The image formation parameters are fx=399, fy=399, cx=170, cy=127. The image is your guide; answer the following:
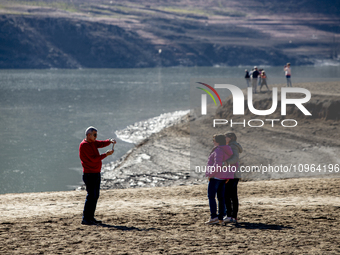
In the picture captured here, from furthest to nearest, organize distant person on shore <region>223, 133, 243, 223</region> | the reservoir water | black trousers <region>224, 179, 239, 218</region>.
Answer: the reservoir water
black trousers <region>224, 179, 239, 218</region>
distant person on shore <region>223, 133, 243, 223</region>

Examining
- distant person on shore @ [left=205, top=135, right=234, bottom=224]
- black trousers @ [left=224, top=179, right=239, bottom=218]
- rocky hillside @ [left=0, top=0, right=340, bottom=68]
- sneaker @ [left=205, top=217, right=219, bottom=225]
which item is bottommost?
sneaker @ [left=205, top=217, right=219, bottom=225]

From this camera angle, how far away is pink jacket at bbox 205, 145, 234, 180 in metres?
6.91

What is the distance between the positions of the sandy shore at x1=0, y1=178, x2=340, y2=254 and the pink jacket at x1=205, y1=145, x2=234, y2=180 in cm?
109

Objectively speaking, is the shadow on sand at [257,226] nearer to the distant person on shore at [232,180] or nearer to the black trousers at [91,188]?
the distant person on shore at [232,180]

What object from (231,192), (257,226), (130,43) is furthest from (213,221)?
(130,43)

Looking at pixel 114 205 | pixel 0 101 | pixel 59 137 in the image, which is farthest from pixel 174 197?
pixel 0 101

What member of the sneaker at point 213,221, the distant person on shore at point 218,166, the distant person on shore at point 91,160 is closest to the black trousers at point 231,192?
the distant person on shore at point 218,166

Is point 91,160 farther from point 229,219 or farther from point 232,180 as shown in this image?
point 229,219

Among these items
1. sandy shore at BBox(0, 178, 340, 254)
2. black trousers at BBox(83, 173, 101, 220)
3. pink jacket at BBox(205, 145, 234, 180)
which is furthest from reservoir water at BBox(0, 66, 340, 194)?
pink jacket at BBox(205, 145, 234, 180)

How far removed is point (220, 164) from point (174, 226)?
174cm

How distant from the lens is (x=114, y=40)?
6368 inches

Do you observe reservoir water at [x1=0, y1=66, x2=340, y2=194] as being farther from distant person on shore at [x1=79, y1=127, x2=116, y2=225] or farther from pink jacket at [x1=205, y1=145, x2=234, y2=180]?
pink jacket at [x1=205, y1=145, x2=234, y2=180]

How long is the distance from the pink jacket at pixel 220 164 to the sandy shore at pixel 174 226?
3.57 ft

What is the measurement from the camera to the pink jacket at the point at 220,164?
6910mm
